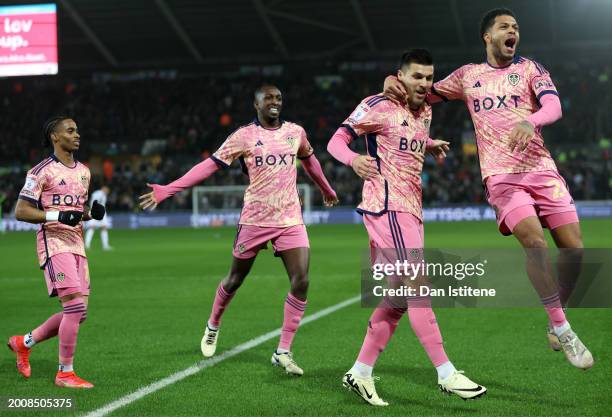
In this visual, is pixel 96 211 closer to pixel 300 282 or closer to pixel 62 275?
pixel 62 275

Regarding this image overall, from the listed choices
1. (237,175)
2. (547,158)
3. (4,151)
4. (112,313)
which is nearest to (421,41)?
(237,175)

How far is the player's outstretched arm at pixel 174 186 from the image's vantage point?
21.5 feet

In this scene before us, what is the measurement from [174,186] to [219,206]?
31330mm

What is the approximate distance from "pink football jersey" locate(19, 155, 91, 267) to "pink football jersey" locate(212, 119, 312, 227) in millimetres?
1342

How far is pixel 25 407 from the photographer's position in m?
5.94

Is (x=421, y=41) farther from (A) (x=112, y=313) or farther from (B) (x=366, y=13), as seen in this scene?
(A) (x=112, y=313)

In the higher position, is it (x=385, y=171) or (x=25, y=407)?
(x=385, y=171)

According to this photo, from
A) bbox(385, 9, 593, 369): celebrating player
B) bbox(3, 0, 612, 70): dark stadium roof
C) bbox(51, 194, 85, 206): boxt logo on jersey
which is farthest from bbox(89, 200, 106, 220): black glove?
bbox(3, 0, 612, 70): dark stadium roof

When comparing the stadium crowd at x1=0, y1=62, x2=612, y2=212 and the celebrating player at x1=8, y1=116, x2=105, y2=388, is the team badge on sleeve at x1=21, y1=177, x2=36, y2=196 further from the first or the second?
the stadium crowd at x1=0, y1=62, x2=612, y2=212

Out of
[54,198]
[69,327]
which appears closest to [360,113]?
[54,198]

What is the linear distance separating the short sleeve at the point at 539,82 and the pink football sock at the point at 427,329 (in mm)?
1669

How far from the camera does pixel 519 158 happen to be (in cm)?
635

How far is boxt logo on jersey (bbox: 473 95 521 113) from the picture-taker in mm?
6355

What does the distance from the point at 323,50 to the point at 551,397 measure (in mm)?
40874
